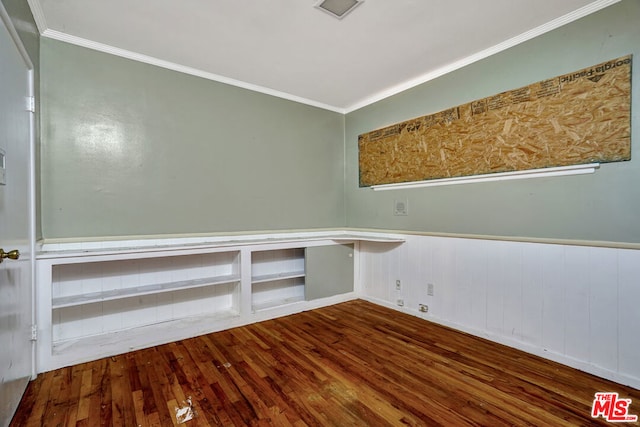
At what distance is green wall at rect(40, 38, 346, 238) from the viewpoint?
8.36 feet

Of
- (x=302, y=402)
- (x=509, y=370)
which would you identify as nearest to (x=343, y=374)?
(x=302, y=402)

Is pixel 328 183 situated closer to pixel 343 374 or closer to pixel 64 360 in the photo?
pixel 343 374

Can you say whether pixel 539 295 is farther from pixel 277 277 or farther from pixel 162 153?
pixel 162 153

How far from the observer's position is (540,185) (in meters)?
2.45

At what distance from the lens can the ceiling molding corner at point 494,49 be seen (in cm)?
217

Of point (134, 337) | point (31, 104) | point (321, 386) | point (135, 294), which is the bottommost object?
point (321, 386)

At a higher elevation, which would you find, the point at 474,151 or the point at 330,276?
the point at 474,151

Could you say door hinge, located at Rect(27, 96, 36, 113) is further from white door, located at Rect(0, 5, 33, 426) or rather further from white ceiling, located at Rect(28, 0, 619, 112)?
white ceiling, located at Rect(28, 0, 619, 112)

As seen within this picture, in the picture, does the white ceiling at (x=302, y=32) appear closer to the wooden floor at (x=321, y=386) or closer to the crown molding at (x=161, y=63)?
the crown molding at (x=161, y=63)

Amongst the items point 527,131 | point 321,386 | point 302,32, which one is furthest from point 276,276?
point 527,131

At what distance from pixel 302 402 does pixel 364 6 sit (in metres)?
2.77

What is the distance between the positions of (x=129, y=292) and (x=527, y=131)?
12.2 ft

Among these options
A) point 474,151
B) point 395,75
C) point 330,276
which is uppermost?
point 395,75

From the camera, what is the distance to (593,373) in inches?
85.0
